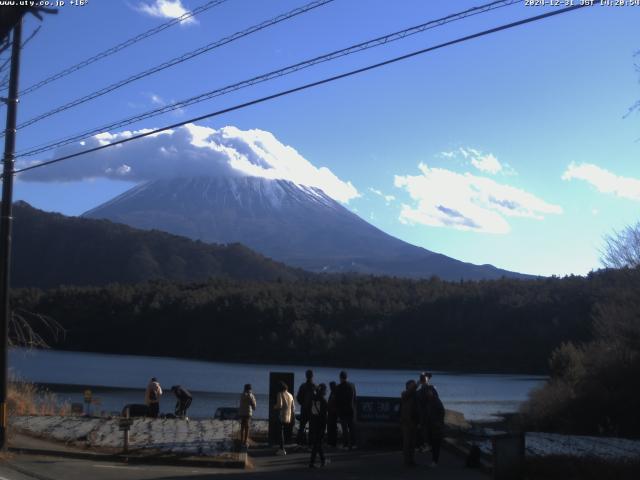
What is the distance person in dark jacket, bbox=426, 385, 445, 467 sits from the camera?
14.2 meters

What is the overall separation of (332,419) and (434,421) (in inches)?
118

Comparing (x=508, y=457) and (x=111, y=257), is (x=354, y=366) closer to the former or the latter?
(x=508, y=457)

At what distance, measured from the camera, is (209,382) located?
5356cm

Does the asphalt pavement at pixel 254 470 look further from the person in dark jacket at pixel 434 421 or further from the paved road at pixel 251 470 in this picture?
the person in dark jacket at pixel 434 421

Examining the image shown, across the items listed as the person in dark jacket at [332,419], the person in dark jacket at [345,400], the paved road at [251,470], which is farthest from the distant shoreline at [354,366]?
the paved road at [251,470]

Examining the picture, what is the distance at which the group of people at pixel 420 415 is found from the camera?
45.9 ft

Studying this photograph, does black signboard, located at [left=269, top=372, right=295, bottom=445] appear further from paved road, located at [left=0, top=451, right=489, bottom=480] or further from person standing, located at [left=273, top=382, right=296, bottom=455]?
paved road, located at [left=0, top=451, right=489, bottom=480]

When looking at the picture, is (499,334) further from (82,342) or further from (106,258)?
(106,258)

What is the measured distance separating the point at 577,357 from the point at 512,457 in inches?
758

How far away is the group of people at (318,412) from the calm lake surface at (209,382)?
16.6m

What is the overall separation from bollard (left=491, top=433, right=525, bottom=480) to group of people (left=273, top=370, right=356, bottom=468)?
10.3 feet

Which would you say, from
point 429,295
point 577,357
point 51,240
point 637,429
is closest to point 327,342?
point 429,295

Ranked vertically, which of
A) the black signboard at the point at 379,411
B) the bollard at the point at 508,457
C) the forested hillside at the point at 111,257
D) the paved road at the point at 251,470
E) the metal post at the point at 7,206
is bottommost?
the paved road at the point at 251,470

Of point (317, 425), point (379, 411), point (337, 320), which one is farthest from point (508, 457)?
point (337, 320)
